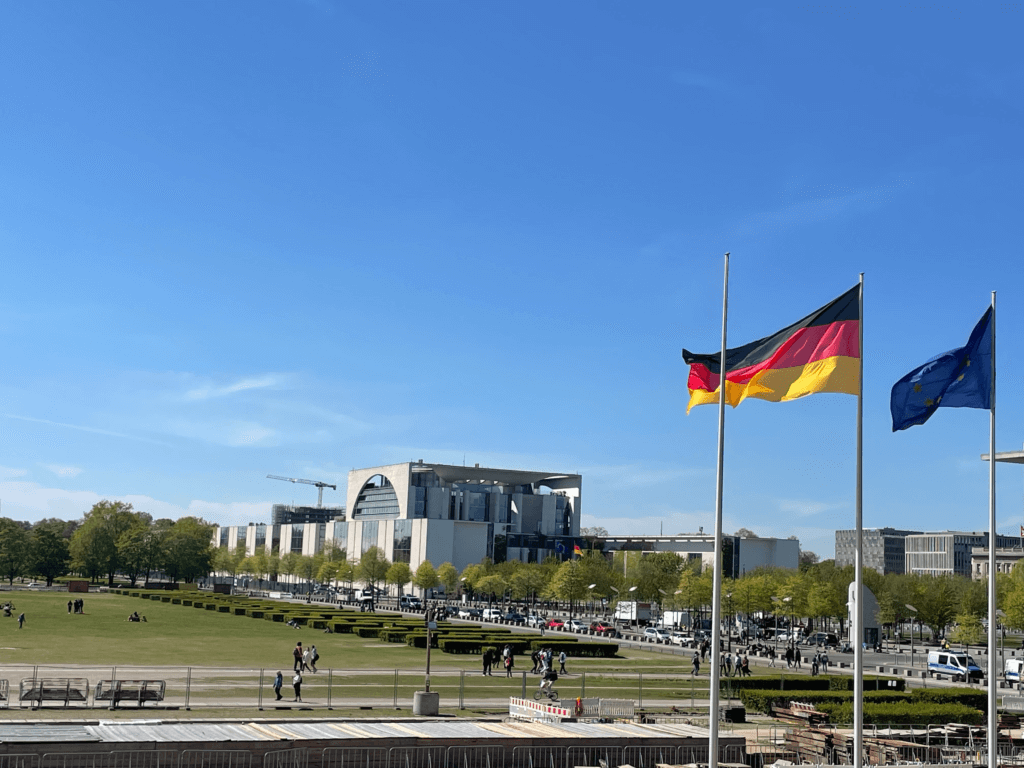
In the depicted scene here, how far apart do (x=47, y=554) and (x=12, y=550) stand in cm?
568

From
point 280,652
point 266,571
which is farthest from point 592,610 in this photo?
point 280,652

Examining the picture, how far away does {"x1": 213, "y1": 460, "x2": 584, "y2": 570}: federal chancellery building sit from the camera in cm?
15525

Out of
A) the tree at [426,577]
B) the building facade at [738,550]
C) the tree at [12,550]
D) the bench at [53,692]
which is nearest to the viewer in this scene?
the bench at [53,692]

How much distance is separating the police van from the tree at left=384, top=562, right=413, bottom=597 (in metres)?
91.4

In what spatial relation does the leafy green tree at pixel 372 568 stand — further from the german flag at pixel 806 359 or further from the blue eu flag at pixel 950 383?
the blue eu flag at pixel 950 383

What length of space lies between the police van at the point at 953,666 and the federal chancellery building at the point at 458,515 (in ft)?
327

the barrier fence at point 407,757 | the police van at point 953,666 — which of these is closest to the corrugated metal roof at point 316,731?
the barrier fence at point 407,757

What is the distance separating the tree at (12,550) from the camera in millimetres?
137250

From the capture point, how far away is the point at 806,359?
684 inches

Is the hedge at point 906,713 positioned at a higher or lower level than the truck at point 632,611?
higher

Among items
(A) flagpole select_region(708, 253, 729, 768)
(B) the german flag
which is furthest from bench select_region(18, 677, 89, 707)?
(B) the german flag

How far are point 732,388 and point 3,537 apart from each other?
14125 centimetres

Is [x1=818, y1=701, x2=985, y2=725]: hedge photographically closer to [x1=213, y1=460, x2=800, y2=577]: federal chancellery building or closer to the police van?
the police van

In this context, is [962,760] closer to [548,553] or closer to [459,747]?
[459,747]
